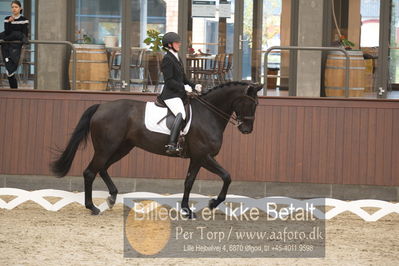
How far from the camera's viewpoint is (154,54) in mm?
14641

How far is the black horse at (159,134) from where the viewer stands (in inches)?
430

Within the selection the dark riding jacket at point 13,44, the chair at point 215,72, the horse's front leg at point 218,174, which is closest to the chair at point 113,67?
the chair at point 215,72

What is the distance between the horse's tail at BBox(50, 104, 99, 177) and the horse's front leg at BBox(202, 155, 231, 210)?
153cm

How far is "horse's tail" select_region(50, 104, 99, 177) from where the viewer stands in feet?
36.6

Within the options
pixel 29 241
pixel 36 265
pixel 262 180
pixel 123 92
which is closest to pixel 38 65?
pixel 123 92

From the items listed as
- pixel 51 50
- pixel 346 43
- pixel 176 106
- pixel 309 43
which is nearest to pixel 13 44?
pixel 51 50

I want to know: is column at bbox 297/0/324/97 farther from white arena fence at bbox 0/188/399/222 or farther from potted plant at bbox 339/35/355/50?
white arena fence at bbox 0/188/399/222

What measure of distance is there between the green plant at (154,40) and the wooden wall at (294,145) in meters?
1.52

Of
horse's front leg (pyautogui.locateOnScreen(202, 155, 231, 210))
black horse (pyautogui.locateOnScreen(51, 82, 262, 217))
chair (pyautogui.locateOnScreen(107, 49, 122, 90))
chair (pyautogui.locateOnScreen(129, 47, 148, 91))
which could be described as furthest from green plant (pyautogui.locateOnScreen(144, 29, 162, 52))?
horse's front leg (pyautogui.locateOnScreen(202, 155, 231, 210))

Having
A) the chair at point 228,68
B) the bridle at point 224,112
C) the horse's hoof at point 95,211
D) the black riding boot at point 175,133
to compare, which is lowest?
the horse's hoof at point 95,211

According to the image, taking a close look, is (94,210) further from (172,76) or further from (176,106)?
(172,76)

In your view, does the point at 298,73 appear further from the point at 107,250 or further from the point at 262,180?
the point at 107,250

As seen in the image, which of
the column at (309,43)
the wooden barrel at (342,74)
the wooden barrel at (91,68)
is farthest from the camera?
the column at (309,43)

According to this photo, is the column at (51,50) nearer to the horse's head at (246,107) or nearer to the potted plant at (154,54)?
the potted plant at (154,54)
